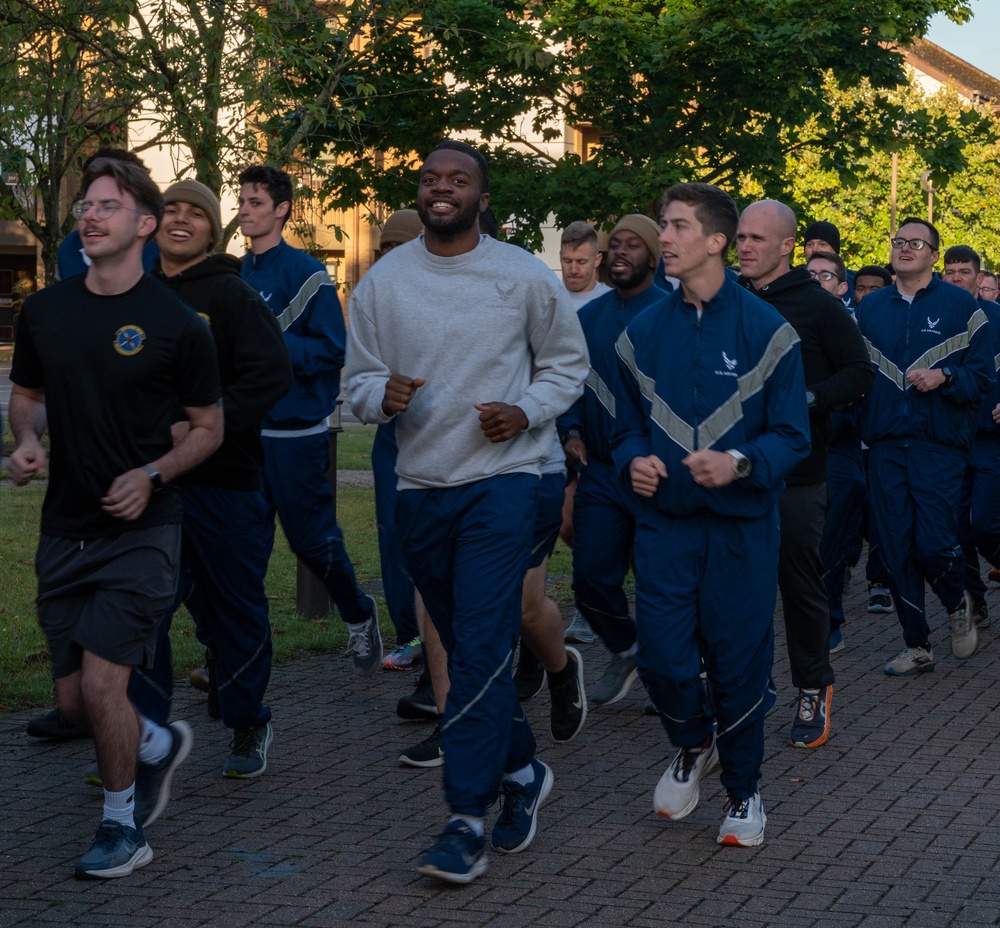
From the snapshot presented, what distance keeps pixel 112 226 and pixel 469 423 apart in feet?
4.01

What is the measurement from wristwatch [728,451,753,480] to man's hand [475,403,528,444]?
70cm

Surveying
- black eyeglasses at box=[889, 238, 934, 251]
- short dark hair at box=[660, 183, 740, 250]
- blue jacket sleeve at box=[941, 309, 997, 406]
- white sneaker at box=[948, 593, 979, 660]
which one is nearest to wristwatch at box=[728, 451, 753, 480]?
short dark hair at box=[660, 183, 740, 250]

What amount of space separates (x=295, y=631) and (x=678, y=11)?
13573 millimetres

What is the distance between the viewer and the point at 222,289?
19.5ft

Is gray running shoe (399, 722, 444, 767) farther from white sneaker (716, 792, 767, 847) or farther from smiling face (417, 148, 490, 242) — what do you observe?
smiling face (417, 148, 490, 242)

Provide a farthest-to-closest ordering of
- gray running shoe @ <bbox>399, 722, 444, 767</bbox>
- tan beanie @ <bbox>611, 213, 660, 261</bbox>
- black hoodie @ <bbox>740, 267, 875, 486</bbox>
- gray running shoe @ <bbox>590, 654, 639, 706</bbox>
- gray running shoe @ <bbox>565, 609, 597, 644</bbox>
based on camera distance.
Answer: gray running shoe @ <bbox>565, 609, 597, 644</bbox>
gray running shoe @ <bbox>590, 654, 639, 706</bbox>
tan beanie @ <bbox>611, 213, 660, 261</bbox>
black hoodie @ <bbox>740, 267, 875, 486</bbox>
gray running shoe @ <bbox>399, 722, 444, 767</bbox>

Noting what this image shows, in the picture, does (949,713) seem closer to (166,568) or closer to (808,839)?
(808,839)

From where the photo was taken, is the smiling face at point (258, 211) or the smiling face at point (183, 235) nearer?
the smiling face at point (183, 235)

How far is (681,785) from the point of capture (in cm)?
561

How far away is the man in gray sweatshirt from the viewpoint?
500 cm

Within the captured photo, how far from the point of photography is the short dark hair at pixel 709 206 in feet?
18.0

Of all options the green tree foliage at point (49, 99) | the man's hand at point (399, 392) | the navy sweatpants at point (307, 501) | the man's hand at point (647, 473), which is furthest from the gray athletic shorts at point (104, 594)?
the green tree foliage at point (49, 99)

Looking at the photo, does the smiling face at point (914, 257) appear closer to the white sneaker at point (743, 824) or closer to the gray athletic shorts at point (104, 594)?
the white sneaker at point (743, 824)

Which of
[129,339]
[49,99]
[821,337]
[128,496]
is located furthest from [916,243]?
[49,99]
